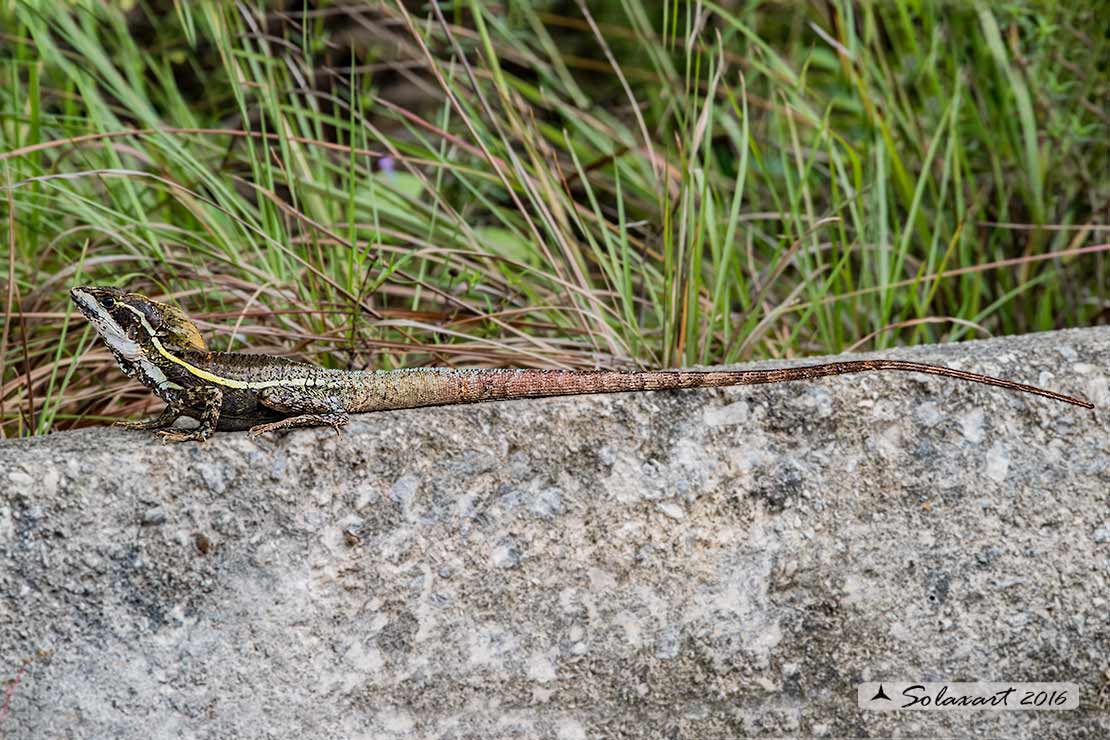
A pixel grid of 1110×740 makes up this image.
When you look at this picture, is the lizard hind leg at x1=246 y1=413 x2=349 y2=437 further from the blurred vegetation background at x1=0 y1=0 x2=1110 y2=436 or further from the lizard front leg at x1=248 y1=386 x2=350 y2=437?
the blurred vegetation background at x1=0 y1=0 x2=1110 y2=436

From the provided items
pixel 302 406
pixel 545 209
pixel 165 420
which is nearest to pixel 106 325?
pixel 165 420

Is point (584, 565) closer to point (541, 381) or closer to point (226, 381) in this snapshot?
point (541, 381)

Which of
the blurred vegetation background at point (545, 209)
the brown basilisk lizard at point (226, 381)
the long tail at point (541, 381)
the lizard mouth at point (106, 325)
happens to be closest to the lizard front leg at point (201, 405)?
the brown basilisk lizard at point (226, 381)

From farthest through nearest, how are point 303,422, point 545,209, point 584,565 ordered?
point 545,209 < point 584,565 < point 303,422

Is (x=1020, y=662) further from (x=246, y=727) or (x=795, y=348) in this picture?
(x=246, y=727)

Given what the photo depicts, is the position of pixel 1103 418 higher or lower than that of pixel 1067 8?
lower

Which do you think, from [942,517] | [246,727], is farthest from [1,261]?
[942,517]

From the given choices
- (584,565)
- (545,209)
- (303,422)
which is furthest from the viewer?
(545,209)
